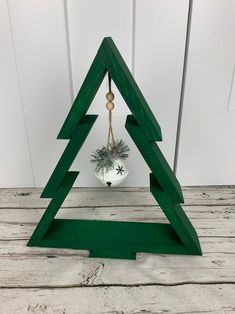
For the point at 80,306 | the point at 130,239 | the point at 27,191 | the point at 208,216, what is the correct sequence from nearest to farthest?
the point at 80,306
the point at 130,239
the point at 208,216
the point at 27,191

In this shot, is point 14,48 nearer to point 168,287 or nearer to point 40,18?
point 40,18

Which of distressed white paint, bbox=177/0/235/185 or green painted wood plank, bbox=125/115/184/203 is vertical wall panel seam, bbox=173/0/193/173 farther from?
green painted wood plank, bbox=125/115/184/203

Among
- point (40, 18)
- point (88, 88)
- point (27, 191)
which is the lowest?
point (27, 191)

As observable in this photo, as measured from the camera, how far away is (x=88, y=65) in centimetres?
73

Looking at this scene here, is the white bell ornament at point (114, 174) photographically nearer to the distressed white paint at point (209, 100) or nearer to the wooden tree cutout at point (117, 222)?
the wooden tree cutout at point (117, 222)

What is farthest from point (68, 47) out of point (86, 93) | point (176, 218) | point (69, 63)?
point (176, 218)

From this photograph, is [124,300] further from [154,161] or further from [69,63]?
[69,63]

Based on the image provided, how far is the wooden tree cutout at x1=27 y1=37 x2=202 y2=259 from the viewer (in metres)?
0.52

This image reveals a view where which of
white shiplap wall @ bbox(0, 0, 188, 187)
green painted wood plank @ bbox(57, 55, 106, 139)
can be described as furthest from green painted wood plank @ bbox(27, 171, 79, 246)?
white shiplap wall @ bbox(0, 0, 188, 187)

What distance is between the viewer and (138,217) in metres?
0.74

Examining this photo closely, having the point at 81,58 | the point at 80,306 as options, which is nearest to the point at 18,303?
the point at 80,306

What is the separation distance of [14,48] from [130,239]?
0.54 m

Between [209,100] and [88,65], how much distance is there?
33cm

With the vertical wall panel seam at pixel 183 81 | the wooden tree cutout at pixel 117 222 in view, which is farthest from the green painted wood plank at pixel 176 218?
the vertical wall panel seam at pixel 183 81
